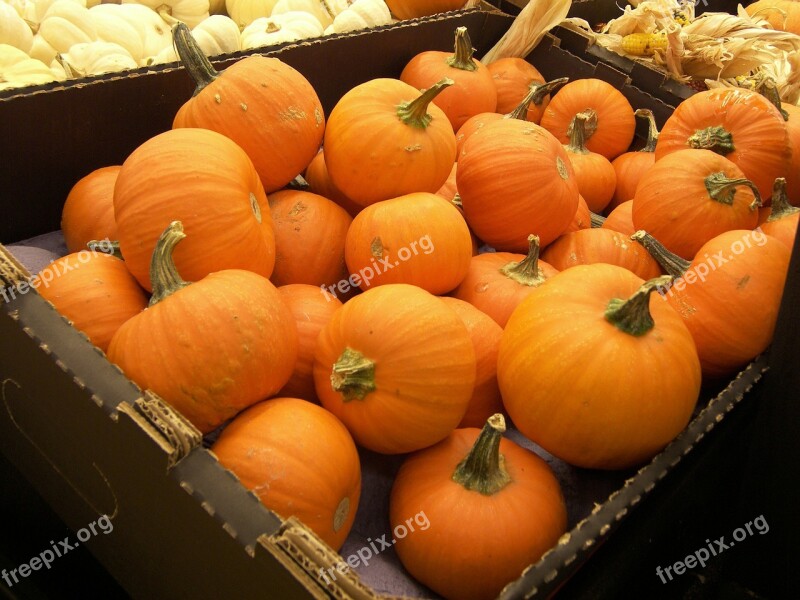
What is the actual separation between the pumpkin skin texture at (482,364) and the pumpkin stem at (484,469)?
18 centimetres

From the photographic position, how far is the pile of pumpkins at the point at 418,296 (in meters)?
1.04

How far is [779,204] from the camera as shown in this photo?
1553 mm

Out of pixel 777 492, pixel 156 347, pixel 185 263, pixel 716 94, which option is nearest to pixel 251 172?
pixel 185 263

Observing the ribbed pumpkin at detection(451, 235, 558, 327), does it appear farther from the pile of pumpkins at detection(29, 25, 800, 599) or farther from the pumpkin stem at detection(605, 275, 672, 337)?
the pumpkin stem at detection(605, 275, 672, 337)

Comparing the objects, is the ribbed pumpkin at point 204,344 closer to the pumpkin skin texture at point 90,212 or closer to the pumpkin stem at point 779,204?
the pumpkin skin texture at point 90,212

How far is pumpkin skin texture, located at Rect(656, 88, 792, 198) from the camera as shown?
5.51ft

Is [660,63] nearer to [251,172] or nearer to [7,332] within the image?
[251,172]

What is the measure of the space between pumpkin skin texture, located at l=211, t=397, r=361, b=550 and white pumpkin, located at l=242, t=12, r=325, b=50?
171 cm

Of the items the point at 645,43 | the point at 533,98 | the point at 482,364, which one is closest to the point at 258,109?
the point at 482,364

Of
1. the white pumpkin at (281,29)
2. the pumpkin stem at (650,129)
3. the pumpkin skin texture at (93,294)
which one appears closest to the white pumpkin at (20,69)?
the white pumpkin at (281,29)

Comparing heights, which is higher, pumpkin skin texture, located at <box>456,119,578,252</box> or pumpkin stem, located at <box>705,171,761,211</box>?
pumpkin skin texture, located at <box>456,119,578,252</box>

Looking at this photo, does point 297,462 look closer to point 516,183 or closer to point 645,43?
point 516,183

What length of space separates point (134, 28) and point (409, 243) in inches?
65.8

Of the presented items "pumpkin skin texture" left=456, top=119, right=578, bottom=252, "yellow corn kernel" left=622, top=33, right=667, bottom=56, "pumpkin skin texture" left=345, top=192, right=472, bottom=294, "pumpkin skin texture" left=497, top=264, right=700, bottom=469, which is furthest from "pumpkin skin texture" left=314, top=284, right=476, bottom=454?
"yellow corn kernel" left=622, top=33, right=667, bottom=56
